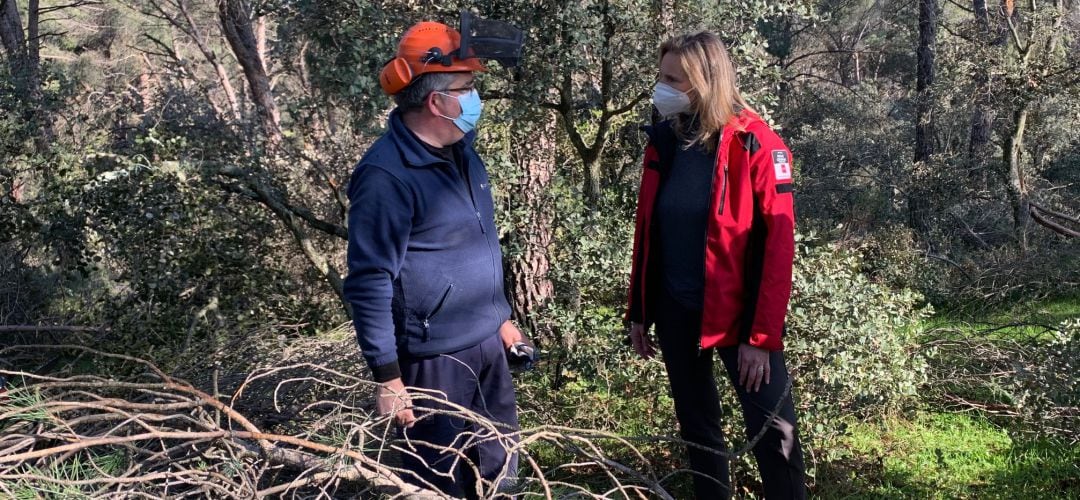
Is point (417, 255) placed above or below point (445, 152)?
below

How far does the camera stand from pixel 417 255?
2.38 metres

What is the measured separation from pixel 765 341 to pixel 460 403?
94cm

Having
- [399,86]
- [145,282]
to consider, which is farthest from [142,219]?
[399,86]

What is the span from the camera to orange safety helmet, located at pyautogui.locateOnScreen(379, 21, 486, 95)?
7.75ft

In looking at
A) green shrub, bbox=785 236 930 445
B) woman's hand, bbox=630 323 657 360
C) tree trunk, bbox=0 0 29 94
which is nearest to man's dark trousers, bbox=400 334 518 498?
woman's hand, bbox=630 323 657 360

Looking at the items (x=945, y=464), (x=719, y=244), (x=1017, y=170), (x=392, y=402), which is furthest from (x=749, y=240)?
(x=1017, y=170)

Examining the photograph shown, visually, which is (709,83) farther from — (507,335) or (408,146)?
Answer: (507,335)

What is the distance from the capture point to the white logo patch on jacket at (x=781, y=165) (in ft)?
8.01

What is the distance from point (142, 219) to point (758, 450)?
4251mm

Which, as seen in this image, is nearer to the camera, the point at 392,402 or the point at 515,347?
the point at 392,402

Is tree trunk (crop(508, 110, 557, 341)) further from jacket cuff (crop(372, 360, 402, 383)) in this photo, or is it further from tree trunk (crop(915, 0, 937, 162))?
tree trunk (crop(915, 0, 937, 162))

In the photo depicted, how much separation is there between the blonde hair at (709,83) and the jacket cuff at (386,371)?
1.13m

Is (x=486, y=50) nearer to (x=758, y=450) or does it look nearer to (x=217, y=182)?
(x=758, y=450)

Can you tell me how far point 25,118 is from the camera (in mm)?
6059
